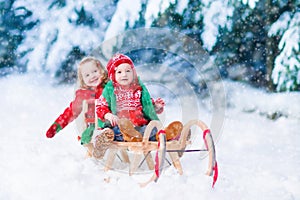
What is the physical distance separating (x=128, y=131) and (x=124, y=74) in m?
0.42

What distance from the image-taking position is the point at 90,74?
121 inches

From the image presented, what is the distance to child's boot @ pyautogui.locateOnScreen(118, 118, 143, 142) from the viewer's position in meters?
2.60

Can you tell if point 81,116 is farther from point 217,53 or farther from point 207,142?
point 217,53

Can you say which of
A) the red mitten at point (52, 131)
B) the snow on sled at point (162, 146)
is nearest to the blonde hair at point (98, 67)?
the red mitten at point (52, 131)

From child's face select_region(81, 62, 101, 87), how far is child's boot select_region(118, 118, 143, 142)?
0.60 meters

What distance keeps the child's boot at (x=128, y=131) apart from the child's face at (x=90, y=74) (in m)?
0.60

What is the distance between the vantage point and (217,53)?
6699 mm

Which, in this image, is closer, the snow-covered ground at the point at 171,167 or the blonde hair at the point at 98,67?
the snow-covered ground at the point at 171,167

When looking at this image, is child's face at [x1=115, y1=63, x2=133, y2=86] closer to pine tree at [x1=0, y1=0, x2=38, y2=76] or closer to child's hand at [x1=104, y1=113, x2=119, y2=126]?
child's hand at [x1=104, y1=113, x2=119, y2=126]

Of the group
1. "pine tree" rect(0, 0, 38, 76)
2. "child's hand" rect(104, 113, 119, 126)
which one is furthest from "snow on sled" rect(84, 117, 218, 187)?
"pine tree" rect(0, 0, 38, 76)

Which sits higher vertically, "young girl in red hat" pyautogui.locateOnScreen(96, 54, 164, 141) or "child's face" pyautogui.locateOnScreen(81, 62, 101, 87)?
"child's face" pyautogui.locateOnScreen(81, 62, 101, 87)

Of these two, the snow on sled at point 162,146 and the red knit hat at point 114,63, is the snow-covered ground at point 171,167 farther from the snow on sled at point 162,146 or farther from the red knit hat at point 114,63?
the red knit hat at point 114,63

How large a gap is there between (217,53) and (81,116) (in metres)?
3.99

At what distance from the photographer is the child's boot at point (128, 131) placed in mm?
2604
